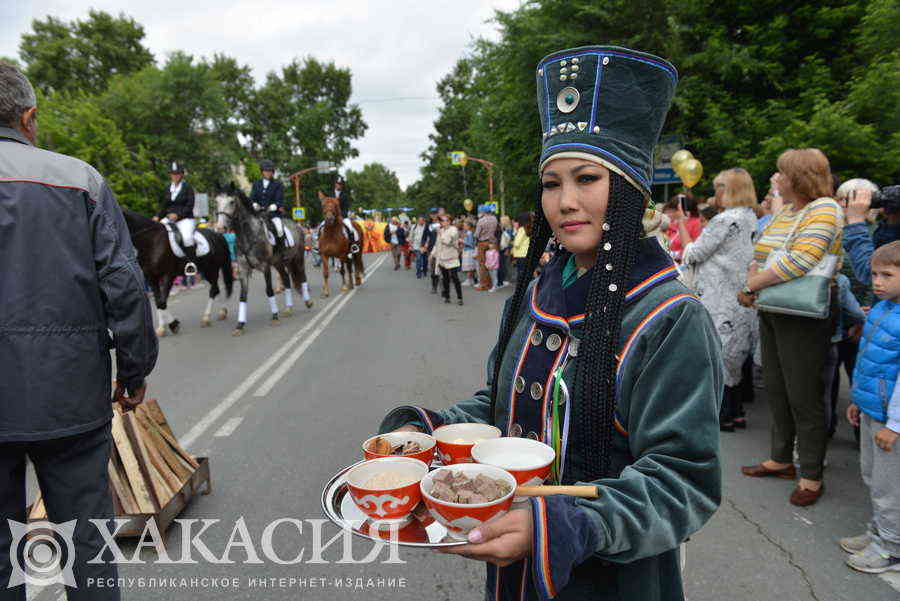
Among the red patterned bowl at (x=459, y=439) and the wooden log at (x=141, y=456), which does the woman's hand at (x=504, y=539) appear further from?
the wooden log at (x=141, y=456)

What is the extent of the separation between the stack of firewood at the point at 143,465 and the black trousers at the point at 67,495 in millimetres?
968

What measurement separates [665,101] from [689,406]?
771mm

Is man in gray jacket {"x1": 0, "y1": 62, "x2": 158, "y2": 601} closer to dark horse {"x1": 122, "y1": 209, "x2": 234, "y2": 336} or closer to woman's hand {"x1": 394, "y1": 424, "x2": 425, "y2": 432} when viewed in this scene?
woman's hand {"x1": 394, "y1": 424, "x2": 425, "y2": 432}

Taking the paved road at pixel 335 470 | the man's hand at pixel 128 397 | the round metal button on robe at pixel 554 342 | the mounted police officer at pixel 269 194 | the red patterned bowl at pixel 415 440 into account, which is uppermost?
the mounted police officer at pixel 269 194

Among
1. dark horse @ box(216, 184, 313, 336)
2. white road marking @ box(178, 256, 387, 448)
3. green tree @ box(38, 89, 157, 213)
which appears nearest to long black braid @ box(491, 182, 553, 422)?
white road marking @ box(178, 256, 387, 448)

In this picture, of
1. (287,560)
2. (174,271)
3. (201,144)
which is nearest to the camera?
(287,560)

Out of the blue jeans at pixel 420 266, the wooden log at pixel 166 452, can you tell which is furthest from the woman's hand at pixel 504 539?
the blue jeans at pixel 420 266

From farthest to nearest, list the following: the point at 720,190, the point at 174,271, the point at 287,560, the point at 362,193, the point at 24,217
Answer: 1. the point at 362,193
2. the point at 174,271
3. the point at 720,190
4. the point at 287,560
5. the point at 24,217

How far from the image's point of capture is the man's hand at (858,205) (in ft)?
12.2

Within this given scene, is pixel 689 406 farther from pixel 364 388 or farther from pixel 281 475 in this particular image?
pixel 364 388

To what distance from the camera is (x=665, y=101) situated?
1444mm

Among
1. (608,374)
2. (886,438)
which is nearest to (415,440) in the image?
(608,374)

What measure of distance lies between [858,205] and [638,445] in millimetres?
3516

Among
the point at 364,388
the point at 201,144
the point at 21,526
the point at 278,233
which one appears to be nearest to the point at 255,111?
the point at 201,144
